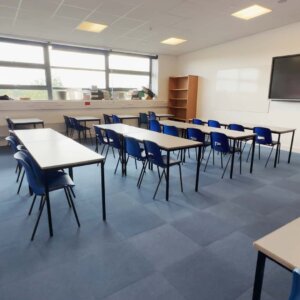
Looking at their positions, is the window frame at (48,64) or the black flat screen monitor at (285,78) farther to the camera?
the window frame at (48,64)

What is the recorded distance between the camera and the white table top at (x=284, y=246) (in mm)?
925

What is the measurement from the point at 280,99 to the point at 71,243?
18.7 ft

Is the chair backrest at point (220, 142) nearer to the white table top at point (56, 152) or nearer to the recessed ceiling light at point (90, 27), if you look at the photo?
the white table top at point (56, 152)

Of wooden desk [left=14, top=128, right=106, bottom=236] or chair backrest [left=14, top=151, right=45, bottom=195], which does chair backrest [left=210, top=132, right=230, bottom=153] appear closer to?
wooden desk [left=14, top=128, right=106, bottom=236]

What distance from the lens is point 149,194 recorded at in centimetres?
325

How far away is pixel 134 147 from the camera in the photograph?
3449mm

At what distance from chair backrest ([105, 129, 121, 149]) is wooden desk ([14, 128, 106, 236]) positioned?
3.03 feet

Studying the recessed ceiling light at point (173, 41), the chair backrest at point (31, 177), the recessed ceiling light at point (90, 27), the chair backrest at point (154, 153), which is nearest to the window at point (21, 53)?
the recessed ceiling light at point (90, 27)

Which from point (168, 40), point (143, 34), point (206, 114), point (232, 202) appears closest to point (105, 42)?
point (143, 34)

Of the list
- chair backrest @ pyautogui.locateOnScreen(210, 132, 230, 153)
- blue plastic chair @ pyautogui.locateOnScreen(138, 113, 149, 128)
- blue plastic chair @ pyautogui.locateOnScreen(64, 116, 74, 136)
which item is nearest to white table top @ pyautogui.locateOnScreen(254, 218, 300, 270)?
chair backrest @ pyautogui.locateOnScreen(210, 132, 230, 153)

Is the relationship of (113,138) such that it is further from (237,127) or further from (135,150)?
(237,127)

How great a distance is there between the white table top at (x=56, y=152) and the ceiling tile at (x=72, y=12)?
104 inches

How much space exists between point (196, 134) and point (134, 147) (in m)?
1.43

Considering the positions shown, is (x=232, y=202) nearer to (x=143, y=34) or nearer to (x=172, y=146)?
(x=172, y=146)
